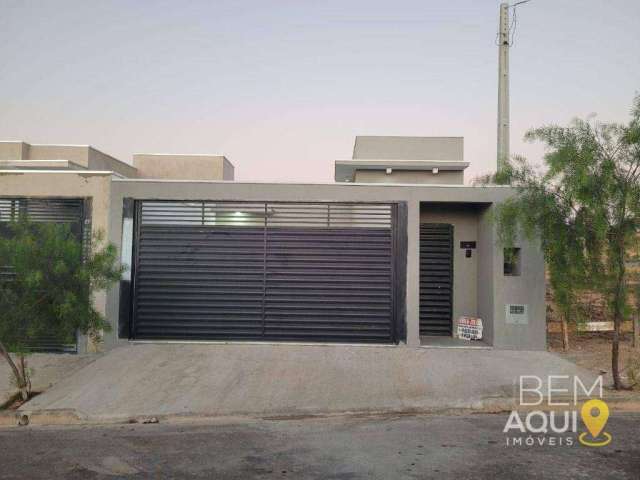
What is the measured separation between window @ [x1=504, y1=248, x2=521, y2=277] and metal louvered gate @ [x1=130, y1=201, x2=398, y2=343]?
222 cm

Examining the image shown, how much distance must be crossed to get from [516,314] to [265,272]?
4982mm

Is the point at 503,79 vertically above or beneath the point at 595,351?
above

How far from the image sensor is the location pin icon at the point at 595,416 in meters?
6.93

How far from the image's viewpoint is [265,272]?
1135 centimetres

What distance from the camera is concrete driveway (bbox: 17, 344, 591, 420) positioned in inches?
323

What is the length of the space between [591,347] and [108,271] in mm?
9730

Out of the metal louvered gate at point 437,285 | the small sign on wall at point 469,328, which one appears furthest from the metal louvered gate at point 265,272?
the small sign on wall at point 469,328

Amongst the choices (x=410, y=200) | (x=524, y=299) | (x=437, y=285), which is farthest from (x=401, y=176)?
(x=524, y=299)

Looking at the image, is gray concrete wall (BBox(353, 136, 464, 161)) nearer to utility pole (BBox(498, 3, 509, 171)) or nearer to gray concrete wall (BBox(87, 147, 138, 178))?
utility pole (BBox(498, 3, 509, 171))

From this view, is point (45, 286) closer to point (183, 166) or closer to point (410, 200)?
point (410, 200)

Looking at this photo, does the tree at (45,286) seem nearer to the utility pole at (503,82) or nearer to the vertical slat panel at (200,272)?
the vertical slat panel at (200,272)

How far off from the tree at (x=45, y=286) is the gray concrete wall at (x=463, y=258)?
7.03m

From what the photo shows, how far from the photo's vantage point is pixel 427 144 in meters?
18.2

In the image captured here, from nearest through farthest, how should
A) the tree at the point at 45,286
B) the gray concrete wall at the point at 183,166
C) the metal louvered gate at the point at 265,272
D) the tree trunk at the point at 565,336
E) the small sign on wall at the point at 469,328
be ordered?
the tree at the point at 45,286, the metal louvered gate at the point at 265,272, the tree trunk at the point at 565,336, the small sign on wall at the point at 469,328, the gray concrete wall at the point at 183,166
